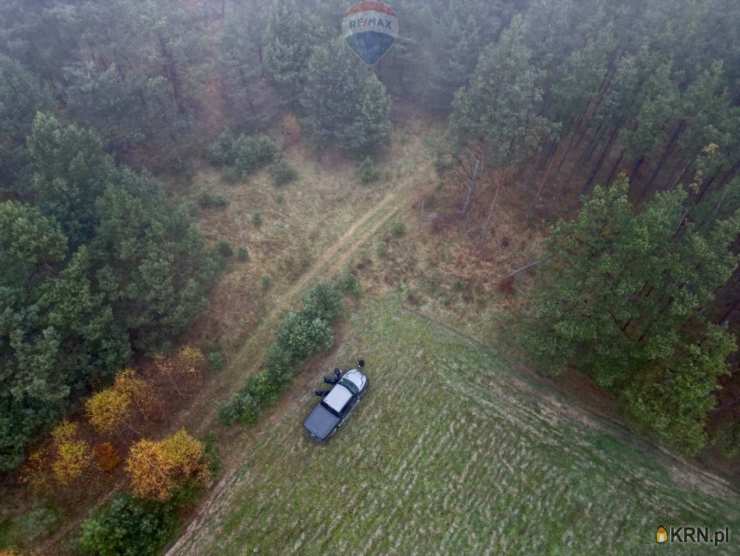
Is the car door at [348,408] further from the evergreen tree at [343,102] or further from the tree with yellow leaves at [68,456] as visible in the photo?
the evergreen tree at [343,102]

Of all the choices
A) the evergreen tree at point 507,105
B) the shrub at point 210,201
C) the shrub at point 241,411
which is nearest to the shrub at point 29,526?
the shrub at point 241,411

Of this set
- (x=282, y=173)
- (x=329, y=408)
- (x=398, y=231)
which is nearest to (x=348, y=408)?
(x=329, y=408)

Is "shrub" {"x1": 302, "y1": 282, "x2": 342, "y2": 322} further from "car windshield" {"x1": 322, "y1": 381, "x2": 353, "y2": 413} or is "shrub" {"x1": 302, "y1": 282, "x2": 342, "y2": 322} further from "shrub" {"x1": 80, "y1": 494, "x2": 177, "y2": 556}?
"shrub" {"x1": 80, "y1": 494, "x2": 177, "y2": 556}

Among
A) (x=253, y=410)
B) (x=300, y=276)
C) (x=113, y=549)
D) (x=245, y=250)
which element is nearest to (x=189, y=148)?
(x=245, y=250)

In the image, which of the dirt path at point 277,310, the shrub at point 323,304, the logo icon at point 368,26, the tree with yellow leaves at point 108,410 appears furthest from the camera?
the logo icon at point 368,26

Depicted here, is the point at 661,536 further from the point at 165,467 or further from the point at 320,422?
the point at 165,467

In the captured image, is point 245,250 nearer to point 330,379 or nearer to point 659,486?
point 330,379
